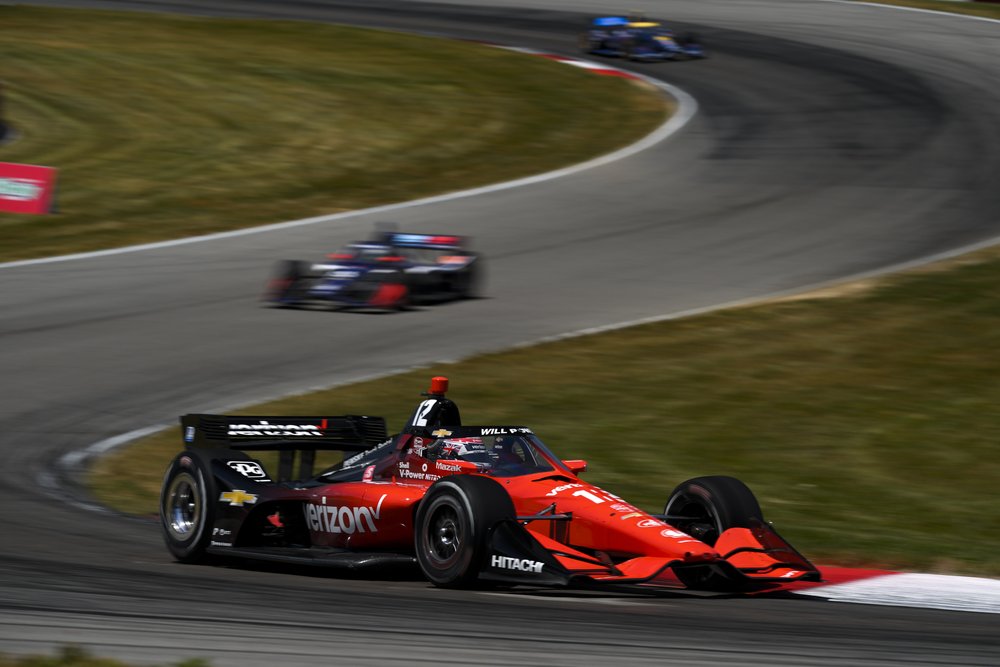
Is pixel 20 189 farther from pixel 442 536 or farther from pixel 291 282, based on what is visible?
pixel 442 536

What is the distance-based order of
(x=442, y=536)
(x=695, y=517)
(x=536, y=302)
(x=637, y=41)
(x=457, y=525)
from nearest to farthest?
(x=457, y=525) < (x=442, y=536) < (x=695, y=517) < (x=536, y=302) < (x=637, y=41)

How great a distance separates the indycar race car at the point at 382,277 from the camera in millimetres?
19672

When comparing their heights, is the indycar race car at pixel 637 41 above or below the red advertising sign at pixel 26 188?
above

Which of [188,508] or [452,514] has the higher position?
[452,514]

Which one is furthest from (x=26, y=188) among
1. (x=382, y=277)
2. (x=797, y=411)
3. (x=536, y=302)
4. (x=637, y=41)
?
(x=637, y=41)

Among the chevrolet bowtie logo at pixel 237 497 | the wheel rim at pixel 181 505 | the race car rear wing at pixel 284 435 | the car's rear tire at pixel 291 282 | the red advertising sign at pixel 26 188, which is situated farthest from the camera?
the red advertising sign at pixel 26 188

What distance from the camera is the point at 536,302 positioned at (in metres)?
20.4

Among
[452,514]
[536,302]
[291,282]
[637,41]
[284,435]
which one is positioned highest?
[637,41]

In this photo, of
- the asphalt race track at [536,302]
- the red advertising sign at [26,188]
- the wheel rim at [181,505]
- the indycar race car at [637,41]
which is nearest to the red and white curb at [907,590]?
the asphalt race track at [536,302]

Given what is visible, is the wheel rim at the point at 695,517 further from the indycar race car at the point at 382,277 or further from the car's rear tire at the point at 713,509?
the indycar race car at the point at 382,277

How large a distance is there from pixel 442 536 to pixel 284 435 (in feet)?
7.76

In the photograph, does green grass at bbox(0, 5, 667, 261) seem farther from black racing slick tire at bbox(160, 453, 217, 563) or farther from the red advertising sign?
black racing slick tire at bbox(160, 453, 217, 563)

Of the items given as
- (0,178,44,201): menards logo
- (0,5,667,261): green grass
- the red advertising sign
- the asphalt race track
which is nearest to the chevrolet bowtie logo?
the asphalt race track

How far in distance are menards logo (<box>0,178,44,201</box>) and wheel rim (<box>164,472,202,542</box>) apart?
55.2 feet
